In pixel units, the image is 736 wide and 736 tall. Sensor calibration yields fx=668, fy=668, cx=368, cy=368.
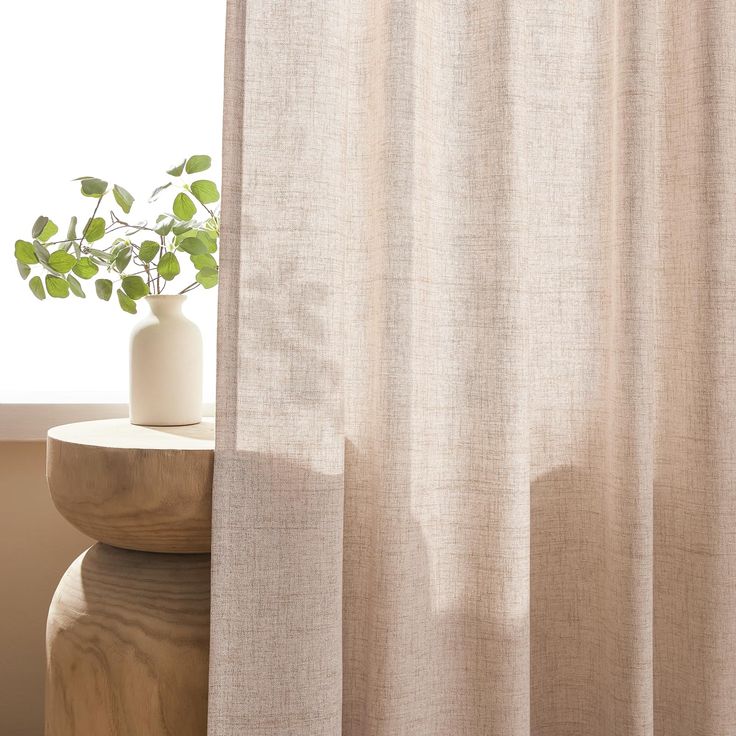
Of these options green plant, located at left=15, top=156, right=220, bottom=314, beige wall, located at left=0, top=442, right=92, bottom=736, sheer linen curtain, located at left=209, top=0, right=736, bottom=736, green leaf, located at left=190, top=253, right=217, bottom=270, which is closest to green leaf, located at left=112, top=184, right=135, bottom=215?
green plant, located at left=15, top=156, right=220, bottom=314

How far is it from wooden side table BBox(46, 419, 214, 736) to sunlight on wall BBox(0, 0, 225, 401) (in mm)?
506

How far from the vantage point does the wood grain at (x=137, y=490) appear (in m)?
0.70

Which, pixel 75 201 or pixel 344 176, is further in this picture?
pixel 75 201

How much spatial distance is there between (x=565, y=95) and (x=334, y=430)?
21.5 inches

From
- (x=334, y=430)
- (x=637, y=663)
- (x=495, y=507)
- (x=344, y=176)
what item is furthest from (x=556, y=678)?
(x=344, y=176)

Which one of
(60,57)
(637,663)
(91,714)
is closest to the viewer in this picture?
(91,714)

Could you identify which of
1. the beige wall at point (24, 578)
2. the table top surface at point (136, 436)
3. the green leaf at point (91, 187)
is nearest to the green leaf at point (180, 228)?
the green leaf at point (91, 187)

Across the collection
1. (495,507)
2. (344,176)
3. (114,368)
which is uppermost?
(344,176)

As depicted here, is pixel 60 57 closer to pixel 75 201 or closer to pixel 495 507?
pixel 75 201

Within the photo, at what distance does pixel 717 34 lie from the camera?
34.0 inches

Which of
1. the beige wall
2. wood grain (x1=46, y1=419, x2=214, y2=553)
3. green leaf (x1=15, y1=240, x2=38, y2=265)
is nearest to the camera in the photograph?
wood grain (x1=46, y1=419, x2=214, y2=553)

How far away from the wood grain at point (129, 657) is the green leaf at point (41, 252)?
0.41m

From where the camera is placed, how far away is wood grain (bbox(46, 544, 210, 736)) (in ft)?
2.31

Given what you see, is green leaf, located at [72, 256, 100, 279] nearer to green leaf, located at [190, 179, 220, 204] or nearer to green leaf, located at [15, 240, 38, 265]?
green leaf, located at [15, 240, 38, 265]
